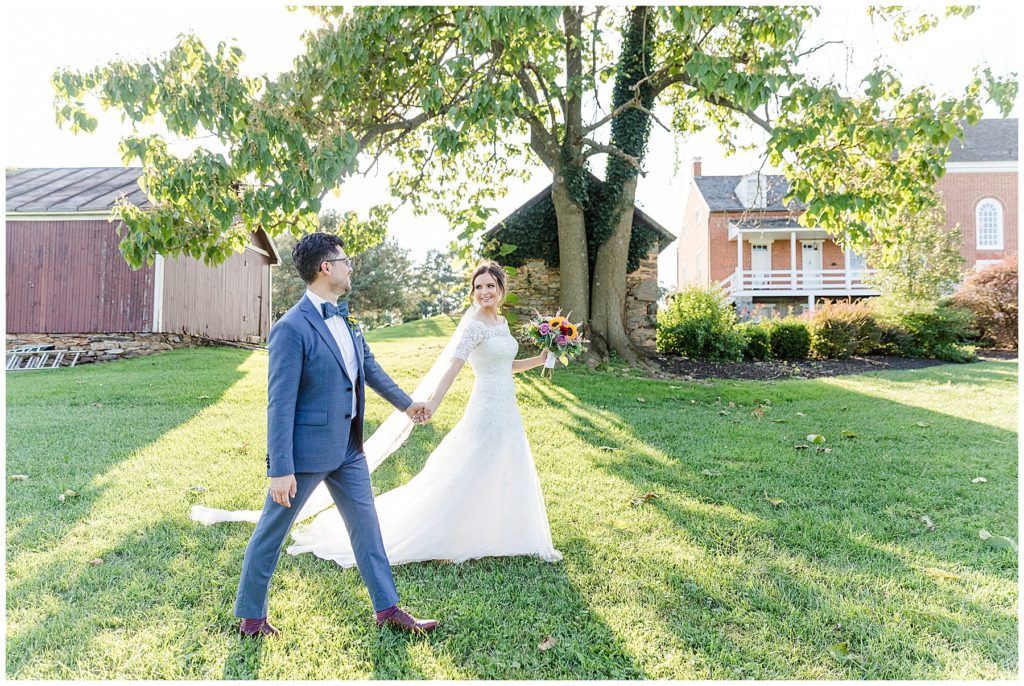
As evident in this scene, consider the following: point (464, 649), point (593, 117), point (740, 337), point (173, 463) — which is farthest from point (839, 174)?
point (173, 463)

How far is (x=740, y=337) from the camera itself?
16.0 m

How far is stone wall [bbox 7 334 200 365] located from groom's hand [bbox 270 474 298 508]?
15849 millimetres

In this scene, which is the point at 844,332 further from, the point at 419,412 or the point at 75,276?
the point at 75,276

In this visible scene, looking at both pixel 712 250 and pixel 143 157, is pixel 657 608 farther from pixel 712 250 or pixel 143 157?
pixel 712 250

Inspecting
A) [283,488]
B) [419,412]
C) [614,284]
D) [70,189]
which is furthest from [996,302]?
[70,189]

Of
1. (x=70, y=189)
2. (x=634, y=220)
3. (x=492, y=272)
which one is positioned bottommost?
(x=492, y=272)

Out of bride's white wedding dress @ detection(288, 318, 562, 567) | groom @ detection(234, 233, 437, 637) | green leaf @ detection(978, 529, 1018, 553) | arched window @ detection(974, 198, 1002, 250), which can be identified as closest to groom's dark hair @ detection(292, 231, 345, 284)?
groom @ detection(234, 233, 437, 637)

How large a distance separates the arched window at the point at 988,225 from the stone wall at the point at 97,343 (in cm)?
3550

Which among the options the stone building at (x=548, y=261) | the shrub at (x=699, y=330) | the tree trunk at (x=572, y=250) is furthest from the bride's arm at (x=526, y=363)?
the shrub at (x=699, y=330)

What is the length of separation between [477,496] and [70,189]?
752 inches

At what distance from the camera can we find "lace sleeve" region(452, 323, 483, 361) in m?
4.31

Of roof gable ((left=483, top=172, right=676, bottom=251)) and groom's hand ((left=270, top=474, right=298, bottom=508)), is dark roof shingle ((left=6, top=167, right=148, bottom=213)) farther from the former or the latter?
groom's hand ((left=270, top=474, right=298, bottom=508))

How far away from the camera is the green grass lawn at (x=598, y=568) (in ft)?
10.0

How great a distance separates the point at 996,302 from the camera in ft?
63.9
